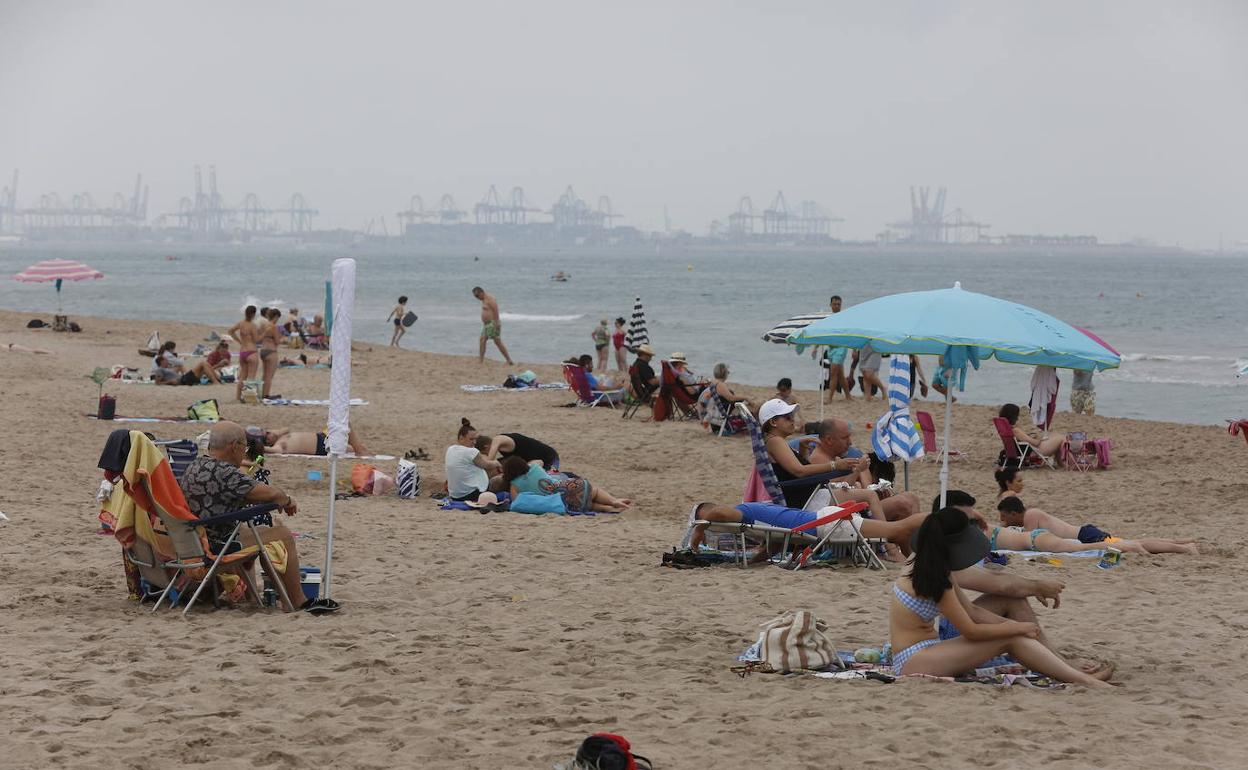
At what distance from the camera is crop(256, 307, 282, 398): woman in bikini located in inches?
609

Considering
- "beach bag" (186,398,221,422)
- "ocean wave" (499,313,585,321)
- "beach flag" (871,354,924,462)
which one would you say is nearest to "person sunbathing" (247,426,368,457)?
"beach bag" (186,398,221,422)

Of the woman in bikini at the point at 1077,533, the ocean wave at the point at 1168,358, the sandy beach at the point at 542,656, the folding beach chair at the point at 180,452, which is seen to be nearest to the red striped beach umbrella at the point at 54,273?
the sandy beach at the point at 542,656

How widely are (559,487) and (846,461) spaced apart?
2420 millimetres

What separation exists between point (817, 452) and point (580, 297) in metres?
58.6

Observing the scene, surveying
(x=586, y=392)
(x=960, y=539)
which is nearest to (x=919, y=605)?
(x=960, y=539)

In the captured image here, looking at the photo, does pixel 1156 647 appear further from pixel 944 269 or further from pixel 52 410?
pixel 944 269

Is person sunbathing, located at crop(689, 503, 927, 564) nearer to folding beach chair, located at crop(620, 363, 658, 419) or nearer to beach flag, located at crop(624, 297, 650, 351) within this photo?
folding beach chair, located at crop(620, 363, 658, 419)

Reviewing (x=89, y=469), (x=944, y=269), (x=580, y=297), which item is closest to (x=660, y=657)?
(x=89, y=469)

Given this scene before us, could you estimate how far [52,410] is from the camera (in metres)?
13.7

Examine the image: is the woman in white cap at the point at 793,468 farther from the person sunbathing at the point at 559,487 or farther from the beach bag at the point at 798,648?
the beach bag at the point at 798,648

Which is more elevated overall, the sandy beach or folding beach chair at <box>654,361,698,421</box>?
folding beach chair at <box>654,361,698,421</box>

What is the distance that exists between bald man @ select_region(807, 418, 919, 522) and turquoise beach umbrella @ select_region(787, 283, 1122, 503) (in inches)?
22.8

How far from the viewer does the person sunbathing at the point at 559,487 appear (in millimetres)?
9523

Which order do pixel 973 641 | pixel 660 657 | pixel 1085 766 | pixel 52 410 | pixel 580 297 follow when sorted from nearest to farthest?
pixel 1085 766, pixel 973 641, pixel 660 657, pixel 52 410, pixel 580 297
